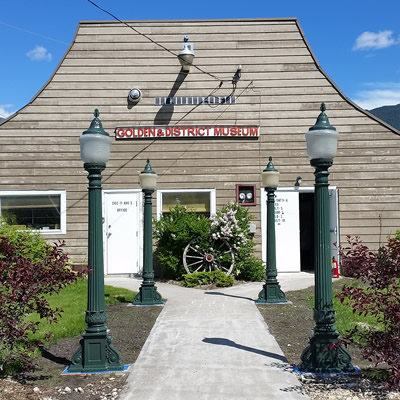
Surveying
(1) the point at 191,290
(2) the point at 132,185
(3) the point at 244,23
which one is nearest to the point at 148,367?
(1) the point at 191,290

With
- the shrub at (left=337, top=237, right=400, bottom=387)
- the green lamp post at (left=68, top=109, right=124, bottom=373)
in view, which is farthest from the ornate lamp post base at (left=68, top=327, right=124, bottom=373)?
the shrub at (left=337, top=237, right=400, bottom=387)

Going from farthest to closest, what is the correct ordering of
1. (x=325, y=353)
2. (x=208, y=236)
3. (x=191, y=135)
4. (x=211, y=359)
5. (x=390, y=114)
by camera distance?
(x=390, y=114)
(x=191, y=135)
(x=208, y=236)
(x=211, y=359)
(x=325, y=353)

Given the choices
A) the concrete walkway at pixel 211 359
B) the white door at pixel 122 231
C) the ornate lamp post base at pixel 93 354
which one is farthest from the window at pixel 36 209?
the ornate lamp post base at pixel 93 354

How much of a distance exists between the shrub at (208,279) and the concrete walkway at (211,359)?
8.44 ft

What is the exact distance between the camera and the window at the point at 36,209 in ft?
44.5

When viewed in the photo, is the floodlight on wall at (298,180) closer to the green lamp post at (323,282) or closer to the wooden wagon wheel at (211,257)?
the wooden wagon wheel at (211,257)

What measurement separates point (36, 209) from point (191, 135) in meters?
4.39

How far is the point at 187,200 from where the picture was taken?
13.7 meters

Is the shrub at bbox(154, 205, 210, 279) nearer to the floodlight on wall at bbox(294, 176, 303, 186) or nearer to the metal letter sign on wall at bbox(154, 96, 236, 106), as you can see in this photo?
the floodlight on wall at bbox(294, 176, 303, 186)

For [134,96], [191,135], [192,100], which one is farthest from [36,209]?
[192,100]

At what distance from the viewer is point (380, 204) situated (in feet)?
44.3

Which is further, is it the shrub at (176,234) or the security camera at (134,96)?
the security camera at (134,96)

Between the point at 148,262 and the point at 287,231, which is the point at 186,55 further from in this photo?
the point at 148,262

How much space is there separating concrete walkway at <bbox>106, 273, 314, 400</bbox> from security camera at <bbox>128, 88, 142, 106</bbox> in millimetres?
6286
